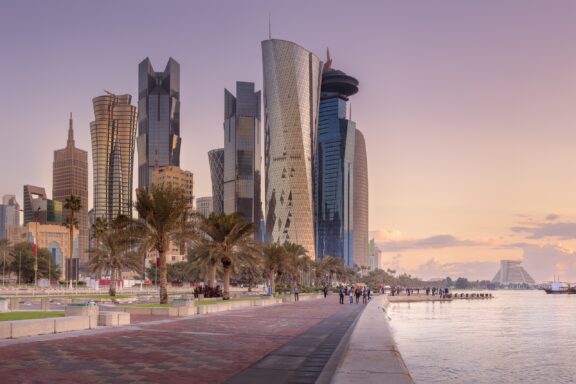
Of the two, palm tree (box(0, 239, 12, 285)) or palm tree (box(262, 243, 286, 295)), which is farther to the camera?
palm tree (box(0, 239, 12, 285))

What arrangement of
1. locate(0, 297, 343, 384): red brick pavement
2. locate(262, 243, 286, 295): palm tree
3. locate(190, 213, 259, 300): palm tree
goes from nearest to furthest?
locate(0, 297, 343, 384): red brick pavement → locate(190, 213, 259, 300): palm tree → locate(262, 243, 286, 295): palm tree

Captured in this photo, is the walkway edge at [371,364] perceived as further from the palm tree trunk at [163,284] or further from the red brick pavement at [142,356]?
the palm tree trunk at [163,284]

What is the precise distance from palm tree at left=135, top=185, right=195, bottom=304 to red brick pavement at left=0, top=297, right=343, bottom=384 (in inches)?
666

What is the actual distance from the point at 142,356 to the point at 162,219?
26.2 meters

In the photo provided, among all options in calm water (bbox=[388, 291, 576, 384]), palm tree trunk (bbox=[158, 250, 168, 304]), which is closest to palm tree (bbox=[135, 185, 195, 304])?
palm tree trunk (bbox=[158, 250, 168, 304])

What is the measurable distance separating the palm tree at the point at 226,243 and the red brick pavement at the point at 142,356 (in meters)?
26.7

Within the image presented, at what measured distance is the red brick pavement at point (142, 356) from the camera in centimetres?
1334

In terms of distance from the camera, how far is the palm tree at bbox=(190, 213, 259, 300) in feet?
173

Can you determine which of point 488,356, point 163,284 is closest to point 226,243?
point 163,284

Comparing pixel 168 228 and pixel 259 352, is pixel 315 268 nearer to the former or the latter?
pixel 168 228

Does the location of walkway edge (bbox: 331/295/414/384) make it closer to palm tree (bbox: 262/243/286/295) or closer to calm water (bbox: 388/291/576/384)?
calm water (bbox: 388/291/576/384)

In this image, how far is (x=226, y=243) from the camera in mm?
52969

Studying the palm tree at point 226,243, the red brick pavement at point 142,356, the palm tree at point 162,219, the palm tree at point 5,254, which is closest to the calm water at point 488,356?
the red brick pavement at point 142,356

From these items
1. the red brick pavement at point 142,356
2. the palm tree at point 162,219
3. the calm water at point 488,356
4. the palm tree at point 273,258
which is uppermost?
the palm tree at point 162,219
